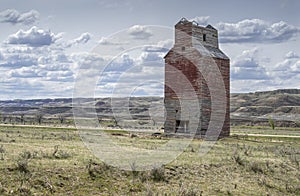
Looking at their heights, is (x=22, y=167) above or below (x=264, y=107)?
below

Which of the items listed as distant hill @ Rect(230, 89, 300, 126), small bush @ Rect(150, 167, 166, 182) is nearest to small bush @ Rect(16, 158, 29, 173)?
small bush @ Rect(150, 167, 166, 182)

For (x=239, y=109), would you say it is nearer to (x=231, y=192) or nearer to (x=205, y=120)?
(x=205, y=120)

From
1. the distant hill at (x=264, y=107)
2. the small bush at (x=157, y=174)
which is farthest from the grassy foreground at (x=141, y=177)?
the distant hill at (x=264, y=107)

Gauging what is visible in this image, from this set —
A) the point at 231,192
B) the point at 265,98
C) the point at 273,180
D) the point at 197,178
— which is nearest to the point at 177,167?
the point at 197,178

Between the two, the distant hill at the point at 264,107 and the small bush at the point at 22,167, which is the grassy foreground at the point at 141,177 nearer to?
the small bush at the point at 22,167

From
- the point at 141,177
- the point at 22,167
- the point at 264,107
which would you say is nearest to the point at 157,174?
the point at 141,177

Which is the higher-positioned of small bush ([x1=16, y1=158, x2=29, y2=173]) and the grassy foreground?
small bush ([x1=16, y1=158, x2=29, y2=173])

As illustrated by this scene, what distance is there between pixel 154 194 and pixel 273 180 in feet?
22.6

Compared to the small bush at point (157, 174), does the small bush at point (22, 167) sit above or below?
above

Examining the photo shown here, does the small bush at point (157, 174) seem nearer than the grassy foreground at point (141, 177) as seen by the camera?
No

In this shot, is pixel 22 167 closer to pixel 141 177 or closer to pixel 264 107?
pixel 141 177

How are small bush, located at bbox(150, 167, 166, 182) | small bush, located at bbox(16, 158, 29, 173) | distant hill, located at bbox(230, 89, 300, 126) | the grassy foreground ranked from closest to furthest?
the grassy foreground
small bush, located at bbox(16, 158, 29, 173)
small bush, located at bbox(150, 167, 166, 182)
distant hill, located at bbox(230, 89, 300, 126)

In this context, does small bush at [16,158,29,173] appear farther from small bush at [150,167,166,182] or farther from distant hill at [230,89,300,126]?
distant hill at [230,89,300,126]

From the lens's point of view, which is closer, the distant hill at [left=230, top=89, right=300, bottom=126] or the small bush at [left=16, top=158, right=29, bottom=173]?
the small bush at [left=16, top=158, right=29, bottom=173]
